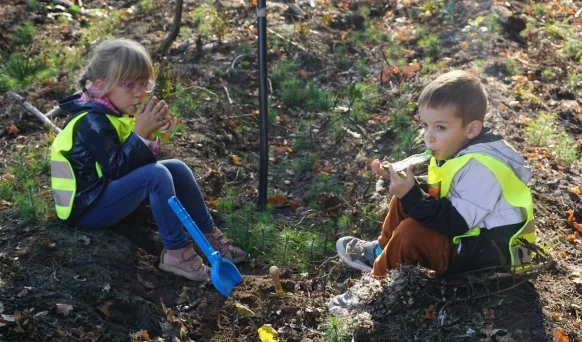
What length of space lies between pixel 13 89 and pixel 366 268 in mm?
3770

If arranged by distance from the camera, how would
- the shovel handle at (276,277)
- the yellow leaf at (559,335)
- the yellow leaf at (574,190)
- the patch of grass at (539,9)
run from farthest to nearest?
the patch of grass at (539,9) < the yellow leaf at (574,190) < the shovel handle at (276,277) < the yellow leaf at (559,335)

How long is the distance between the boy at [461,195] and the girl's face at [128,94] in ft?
4.60

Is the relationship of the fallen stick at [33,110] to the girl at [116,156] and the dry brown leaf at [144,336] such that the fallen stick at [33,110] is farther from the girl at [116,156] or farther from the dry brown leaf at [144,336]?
the dry brown leaf at [144,336]

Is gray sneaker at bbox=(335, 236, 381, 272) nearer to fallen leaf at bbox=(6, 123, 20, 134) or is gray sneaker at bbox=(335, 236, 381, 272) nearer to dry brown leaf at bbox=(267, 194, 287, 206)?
dry brown leaf at bbox=(267, 194, 287, 206)

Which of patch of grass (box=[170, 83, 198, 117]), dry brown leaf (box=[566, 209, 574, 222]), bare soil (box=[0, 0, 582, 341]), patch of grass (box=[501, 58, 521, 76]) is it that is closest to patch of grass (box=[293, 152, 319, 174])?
bare soil (box=[0, 0, 582, 341])

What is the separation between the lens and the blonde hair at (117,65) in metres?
3.71

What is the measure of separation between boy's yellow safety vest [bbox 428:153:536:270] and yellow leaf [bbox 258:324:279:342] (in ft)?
3.28

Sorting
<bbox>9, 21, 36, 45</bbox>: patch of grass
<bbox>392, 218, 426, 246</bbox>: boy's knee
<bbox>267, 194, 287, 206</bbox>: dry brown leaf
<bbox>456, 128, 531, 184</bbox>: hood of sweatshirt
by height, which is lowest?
<bbox>267, 194, 287, 206</bbox>: dry brown leaf

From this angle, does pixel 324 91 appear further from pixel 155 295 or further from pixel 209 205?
pixel 155 295

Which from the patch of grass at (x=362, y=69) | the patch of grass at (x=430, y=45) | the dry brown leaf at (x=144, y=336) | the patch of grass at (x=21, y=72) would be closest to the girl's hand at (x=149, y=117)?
the dry brown leaf at (x=144, y=336)

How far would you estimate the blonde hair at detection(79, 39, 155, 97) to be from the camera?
12.2 ft

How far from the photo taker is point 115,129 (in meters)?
3.75

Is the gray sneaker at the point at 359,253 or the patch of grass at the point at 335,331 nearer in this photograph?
the patch of grass at the point at 335,331

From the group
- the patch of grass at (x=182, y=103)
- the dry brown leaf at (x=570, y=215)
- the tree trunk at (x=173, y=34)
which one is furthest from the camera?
the tree trunk at (x=173, y=34)
